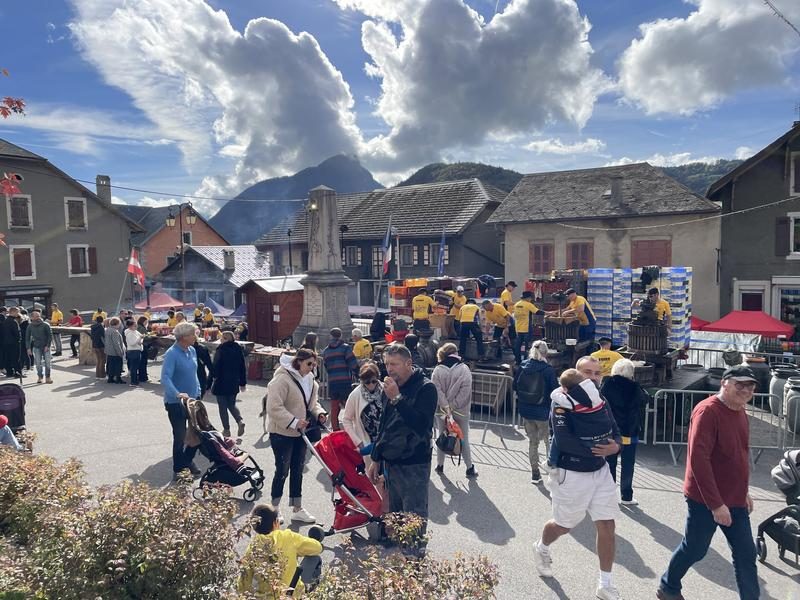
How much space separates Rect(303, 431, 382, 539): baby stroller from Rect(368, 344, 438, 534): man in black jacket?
0.59m

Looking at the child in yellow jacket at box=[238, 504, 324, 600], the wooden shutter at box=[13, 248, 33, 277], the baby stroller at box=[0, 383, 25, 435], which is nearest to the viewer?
the child in yellow jacket at box=[238, 504, 324, 600]

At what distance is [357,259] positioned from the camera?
3797 cm

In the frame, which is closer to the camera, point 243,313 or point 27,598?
point 27,598

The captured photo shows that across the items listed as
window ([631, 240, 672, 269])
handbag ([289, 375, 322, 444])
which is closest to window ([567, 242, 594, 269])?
window ([631, 240, 672, 269])

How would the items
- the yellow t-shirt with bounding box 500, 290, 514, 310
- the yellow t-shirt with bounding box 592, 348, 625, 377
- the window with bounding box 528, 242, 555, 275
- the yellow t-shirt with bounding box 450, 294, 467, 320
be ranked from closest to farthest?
the yellow t-shirt with bounding box 592, 348, 625, 377 → the yellow t-shirt with bounding box 450, 294, 467, 320 → the yellow t-shirt with bounding box 500, 290, 514, 310 → the window with bounding box 528, 242, 555, 275

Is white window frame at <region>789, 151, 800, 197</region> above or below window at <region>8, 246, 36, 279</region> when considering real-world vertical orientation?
above

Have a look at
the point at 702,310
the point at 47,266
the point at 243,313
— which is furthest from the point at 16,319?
the point at 702,310

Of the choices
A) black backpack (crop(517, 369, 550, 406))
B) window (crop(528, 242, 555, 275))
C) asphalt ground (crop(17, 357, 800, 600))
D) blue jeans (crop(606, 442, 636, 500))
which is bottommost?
asphalt ground (crop(17, 357, 800, 600))

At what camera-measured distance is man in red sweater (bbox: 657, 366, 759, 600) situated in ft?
13.7

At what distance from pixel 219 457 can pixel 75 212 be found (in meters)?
33.4

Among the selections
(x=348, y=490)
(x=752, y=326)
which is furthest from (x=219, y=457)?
(x=752, y=326)

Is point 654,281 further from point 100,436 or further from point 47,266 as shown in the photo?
point 47,266

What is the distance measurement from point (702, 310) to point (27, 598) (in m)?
26.0

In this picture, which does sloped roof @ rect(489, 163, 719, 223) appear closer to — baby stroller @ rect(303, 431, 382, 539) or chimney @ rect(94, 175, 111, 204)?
baby stroller @ rect(303, 431, 382, 539)
